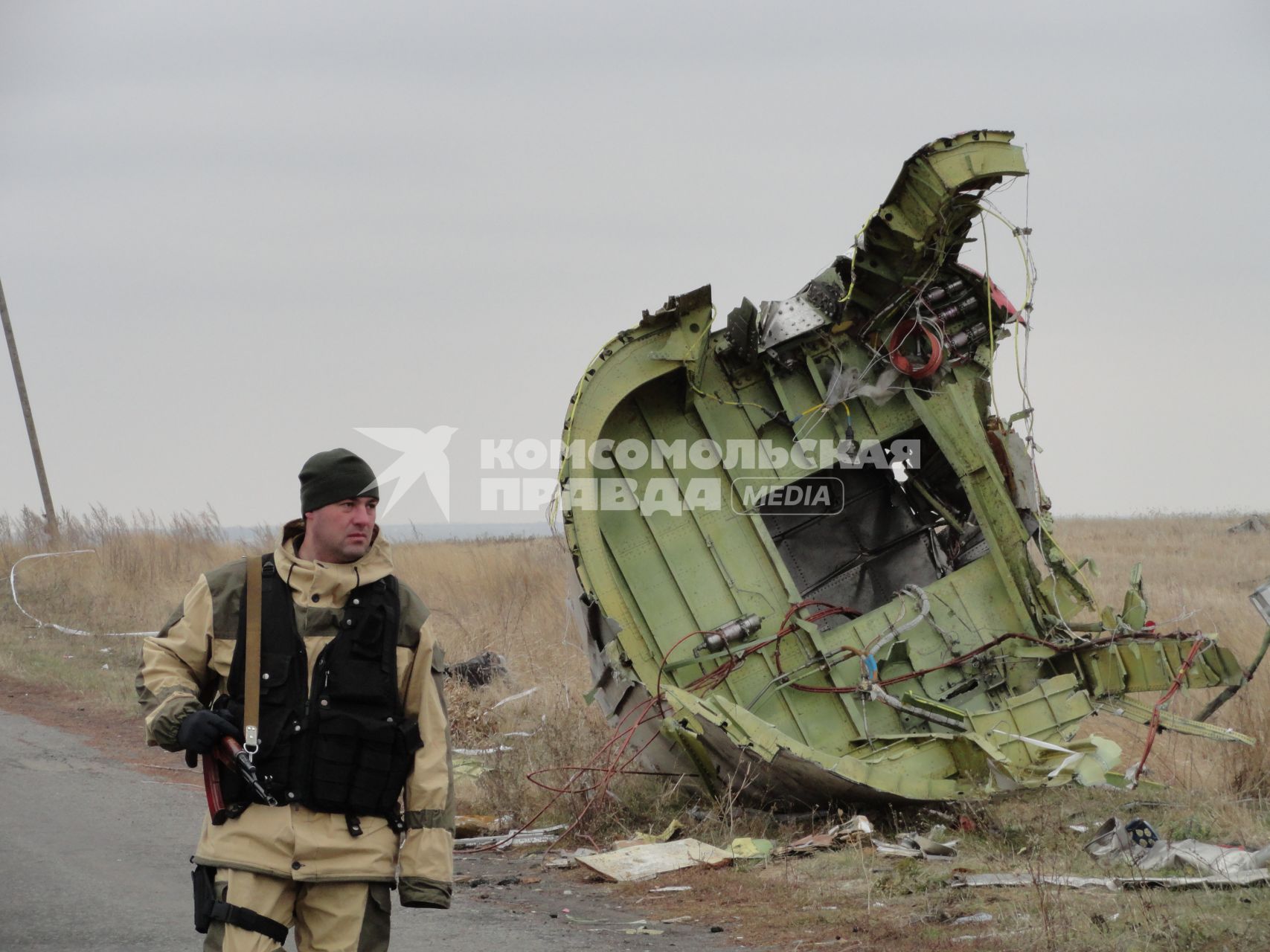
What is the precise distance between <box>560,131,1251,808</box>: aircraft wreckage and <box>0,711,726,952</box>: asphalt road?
5.15 ft

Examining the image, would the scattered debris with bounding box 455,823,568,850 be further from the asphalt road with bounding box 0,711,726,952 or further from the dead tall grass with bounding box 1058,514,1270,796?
the dead tall grass with bounding box 1058,514,1270,796

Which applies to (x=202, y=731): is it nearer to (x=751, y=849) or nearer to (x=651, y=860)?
(x=651, y=860)

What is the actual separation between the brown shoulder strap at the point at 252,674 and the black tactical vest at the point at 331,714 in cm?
2

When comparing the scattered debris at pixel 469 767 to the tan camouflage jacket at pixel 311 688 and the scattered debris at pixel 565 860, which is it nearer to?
the scattered debris at pixel 565 860

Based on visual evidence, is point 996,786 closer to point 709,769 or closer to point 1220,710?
point 709,769

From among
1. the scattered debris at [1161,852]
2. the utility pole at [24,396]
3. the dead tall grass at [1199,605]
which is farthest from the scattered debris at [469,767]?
the utility pole at [24,396]

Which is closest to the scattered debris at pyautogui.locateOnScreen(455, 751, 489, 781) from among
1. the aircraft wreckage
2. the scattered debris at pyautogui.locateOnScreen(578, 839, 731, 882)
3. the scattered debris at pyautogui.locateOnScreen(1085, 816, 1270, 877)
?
the aircraft wreckage

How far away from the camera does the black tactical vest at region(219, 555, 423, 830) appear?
364 centimetres

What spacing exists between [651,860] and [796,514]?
358cm

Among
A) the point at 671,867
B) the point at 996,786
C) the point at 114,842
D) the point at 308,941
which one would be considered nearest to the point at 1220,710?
the point at 996,786

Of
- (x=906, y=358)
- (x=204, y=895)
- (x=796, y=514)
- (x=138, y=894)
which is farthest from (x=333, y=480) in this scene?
(x=796, y=514)

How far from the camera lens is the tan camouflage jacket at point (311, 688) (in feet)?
11.8

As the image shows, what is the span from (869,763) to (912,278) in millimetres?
3230

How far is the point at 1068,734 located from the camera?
8305 millimetres
